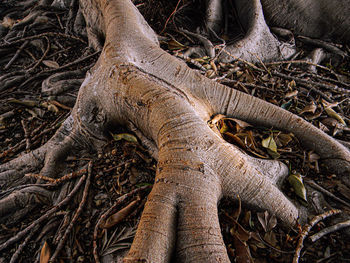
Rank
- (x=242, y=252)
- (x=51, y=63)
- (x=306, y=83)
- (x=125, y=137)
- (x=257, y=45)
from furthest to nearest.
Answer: (x=51, y=63), (x=257, y=45), (x=306, y=83), (x=125, y=137), (x=242, y=252)

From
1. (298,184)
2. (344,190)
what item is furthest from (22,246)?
(344,190)

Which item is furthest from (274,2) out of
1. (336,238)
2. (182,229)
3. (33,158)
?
(33,158)

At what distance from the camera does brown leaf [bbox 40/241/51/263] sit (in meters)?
1.29

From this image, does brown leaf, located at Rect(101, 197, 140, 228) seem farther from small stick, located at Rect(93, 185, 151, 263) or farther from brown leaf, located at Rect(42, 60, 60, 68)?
brown leaf, located at Rect(42, 60, 60, 68)

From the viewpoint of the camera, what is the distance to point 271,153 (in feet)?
5.23

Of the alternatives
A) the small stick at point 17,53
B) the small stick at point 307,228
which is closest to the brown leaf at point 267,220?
the small stick at point 307,228

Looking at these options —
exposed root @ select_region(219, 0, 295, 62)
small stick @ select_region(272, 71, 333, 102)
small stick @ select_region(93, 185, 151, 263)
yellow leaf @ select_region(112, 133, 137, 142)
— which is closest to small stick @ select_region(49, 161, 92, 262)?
small stick @ select_region(93, 185, 151, 263)

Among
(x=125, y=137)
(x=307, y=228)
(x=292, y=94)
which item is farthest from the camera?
(x=292, y=94)

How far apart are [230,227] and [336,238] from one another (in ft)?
2.21

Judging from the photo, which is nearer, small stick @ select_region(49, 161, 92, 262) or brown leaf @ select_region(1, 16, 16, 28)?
small stick @ select_region(49, 161, 92, 262)

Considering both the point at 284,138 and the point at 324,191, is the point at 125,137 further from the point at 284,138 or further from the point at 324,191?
the point at 324,191

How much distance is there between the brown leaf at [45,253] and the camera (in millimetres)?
1288

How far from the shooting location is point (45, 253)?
1317 millimetres

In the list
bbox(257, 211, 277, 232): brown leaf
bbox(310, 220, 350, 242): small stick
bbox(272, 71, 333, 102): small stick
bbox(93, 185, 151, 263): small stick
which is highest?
bbox(272, 71, 333, 102): small stick
